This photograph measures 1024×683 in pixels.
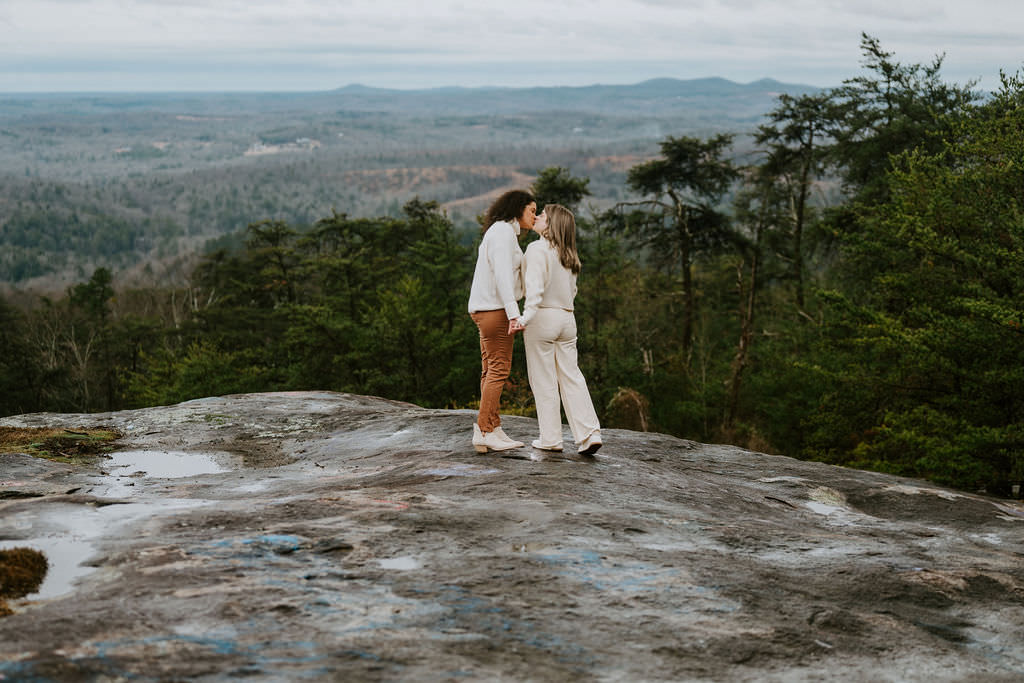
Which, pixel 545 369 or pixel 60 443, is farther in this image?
pixel 60 443

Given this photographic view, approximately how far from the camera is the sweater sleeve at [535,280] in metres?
8.03

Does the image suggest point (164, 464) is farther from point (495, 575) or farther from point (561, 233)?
point (495, 575)

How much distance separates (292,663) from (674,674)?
2.01 metres

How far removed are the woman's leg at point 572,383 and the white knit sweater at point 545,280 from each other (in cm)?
19

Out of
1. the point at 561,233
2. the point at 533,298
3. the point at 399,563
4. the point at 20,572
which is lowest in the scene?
the point at 399,563

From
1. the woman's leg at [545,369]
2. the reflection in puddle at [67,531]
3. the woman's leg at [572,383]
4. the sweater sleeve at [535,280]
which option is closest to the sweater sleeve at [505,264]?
the sweater sleeve at [535,280]

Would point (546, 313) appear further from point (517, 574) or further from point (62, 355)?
point (62, 355)

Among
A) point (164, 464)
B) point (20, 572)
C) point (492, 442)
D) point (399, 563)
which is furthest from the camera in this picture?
point (164, 464)

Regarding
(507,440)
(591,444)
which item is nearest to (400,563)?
(507,440)

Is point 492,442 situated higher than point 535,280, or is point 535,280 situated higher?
point 535,280

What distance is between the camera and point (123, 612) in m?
4.34

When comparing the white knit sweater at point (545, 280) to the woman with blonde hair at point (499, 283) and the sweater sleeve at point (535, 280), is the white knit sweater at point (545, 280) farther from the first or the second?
the woman with blonde hair at point (499, 283)

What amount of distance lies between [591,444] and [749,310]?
27845 millimetres

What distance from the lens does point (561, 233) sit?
8.14 m
